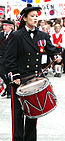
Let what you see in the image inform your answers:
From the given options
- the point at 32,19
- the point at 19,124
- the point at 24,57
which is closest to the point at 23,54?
the point at 24,57

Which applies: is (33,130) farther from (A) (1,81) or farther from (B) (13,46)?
(A) (1,81)

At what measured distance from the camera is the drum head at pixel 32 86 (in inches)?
170

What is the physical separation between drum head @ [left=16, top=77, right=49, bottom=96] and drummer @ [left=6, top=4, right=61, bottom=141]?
159 mm

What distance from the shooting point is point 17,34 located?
474 cm

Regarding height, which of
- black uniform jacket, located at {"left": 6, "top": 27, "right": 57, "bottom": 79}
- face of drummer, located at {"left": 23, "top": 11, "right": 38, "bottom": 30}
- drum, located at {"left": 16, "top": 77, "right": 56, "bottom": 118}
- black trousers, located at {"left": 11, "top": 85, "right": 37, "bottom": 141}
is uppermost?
face of drummer, located at {"left": 23, "top": 11, "right": 38, "bottom": 30}

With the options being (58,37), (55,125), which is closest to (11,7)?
(58,37)

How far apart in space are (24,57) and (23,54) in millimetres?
35

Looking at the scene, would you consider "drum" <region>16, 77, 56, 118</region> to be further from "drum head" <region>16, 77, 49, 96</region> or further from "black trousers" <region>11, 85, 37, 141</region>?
Result: "black trousers" <region>11, 85, 37, 141</region>

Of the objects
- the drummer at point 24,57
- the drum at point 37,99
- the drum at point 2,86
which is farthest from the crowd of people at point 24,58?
the drum at point 2,86

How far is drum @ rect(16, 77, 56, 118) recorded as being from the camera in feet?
14.2

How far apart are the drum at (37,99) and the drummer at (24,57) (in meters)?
0.31

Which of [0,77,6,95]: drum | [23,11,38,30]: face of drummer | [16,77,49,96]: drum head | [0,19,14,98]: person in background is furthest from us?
[0,77,6,95]: drum

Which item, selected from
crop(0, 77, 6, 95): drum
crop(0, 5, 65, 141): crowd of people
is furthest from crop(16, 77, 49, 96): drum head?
crop(0, 77, 6, 95): drum

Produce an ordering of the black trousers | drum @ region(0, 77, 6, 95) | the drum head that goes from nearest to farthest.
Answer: the drum head < the black trousers < drum @ region(0, 77, 6, 95)
